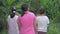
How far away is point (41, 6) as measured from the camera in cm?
1559

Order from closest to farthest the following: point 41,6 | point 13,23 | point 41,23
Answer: point 41,23
point 13,23
point 41,6

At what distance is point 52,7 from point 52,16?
55 centimetres

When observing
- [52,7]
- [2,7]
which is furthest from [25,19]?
[52,7]

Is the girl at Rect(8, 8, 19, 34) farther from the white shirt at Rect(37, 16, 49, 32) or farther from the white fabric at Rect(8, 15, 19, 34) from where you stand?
the white shirt at Rect(37, 16, 49, 32)

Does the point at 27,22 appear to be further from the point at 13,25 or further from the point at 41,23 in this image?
the point at 13,25

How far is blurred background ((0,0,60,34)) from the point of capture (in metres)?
11.2

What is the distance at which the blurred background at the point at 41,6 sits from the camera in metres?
11.2

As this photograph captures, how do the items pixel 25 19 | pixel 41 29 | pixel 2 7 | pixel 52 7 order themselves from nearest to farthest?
pixel 25 19 → pixel 41 29 → pixel 2 7 → pixel 52 7

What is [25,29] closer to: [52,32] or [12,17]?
[12,17]

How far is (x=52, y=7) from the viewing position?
1512 cm

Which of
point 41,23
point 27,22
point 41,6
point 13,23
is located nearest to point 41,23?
point 41,23

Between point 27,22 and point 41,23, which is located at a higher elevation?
point 27,22

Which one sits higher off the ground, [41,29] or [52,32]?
[41,29]

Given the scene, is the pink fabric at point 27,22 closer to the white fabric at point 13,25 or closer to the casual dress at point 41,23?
the casual dress at point 41,23
